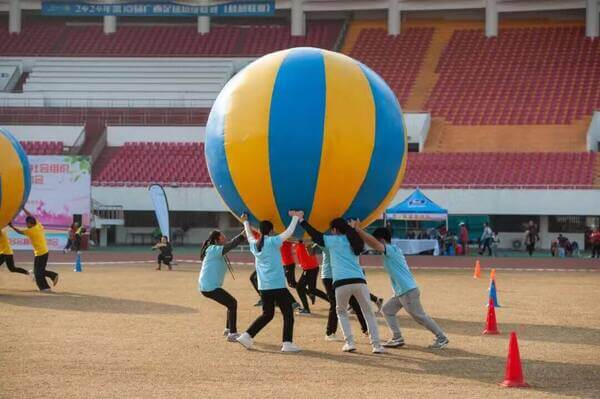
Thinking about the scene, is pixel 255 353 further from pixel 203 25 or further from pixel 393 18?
pixel 203 25

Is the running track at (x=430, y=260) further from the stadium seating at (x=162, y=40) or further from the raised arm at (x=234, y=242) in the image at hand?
the raised arm at (x=234, y=242)

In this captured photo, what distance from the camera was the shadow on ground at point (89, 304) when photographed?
Answer: 1605 centimetres

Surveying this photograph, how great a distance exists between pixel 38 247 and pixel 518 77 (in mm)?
31340

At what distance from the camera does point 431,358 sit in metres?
11.1

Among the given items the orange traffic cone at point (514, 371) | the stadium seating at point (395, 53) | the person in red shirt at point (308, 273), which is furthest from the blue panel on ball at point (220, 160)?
the stadium seating at point (395, 53)

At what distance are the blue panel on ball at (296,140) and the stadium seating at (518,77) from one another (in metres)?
32.8

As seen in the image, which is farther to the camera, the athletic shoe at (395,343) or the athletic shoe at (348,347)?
the athletic shoe at (395,343)

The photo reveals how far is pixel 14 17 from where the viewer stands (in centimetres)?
5269

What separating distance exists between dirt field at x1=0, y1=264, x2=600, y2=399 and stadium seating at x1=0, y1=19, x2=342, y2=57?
32.0 metres

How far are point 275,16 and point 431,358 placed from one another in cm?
4307

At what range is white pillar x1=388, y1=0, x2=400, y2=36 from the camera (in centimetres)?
4928

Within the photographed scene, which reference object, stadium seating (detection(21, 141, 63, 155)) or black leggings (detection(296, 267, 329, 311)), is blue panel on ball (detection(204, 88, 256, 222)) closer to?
black leggings (detection(296, 267, 329, 311))

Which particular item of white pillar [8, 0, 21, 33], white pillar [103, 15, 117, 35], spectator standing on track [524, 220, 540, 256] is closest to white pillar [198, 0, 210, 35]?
white pillar [103, 15, 117, 35]

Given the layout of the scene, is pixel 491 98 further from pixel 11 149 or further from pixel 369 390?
pixel 369 390
